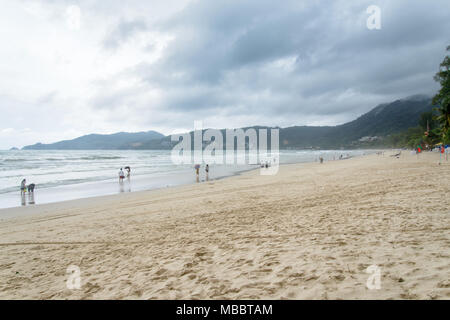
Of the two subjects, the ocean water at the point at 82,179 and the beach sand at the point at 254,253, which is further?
the ocean water at the point at 82,179

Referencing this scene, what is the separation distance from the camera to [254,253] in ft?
13.7

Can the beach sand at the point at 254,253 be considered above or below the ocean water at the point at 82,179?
above

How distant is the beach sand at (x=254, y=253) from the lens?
2.97 m

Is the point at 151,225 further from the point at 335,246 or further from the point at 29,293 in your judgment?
the point at 335,246

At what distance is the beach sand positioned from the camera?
2.97 m

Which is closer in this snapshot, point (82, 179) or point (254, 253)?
point (254, 253)

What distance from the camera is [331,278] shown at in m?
3.00

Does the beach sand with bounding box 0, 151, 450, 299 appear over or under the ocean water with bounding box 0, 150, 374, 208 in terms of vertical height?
over

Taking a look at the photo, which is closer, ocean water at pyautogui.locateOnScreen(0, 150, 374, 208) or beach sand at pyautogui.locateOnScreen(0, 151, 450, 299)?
beach sand at pyautogui.locateOnScreen(0, 151, 450, 299)

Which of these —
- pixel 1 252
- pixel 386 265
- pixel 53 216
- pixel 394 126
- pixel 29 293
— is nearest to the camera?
pixel 386 265

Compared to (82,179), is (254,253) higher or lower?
higher
